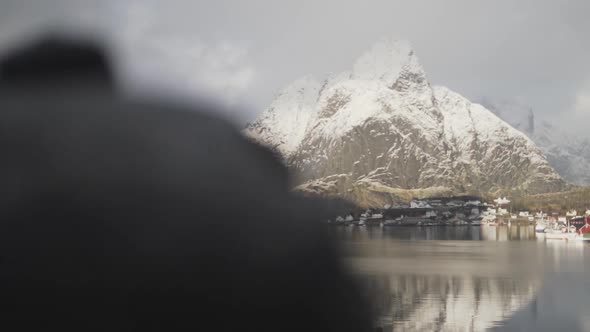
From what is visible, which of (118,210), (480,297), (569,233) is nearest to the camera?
(118,210)

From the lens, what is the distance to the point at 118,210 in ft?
13.5

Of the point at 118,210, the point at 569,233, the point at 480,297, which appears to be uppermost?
the point at 118,210

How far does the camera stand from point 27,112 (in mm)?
3887

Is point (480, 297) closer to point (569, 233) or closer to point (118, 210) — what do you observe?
point (118, 210)

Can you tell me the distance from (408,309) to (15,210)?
26139mm

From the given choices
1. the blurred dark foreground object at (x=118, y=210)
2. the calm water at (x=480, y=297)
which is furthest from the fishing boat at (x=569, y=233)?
the blurred dark foreground object at (x=118, y=210)

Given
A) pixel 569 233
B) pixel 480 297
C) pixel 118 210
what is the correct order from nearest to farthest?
pixel 118 210
pixel 480 297
pixel 569 233

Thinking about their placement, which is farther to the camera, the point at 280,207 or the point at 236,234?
the point at 280,207

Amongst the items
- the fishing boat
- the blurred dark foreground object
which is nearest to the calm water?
the blurred dark foreground object

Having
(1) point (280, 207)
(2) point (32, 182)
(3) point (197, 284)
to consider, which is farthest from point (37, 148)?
(1) point (280, 207)

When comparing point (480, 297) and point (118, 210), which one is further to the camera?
point (480, 297)

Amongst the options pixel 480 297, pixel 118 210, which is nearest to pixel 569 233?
pixel 480 297

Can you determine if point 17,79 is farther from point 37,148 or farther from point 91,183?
point 91,183

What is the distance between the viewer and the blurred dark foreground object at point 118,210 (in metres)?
3.91
